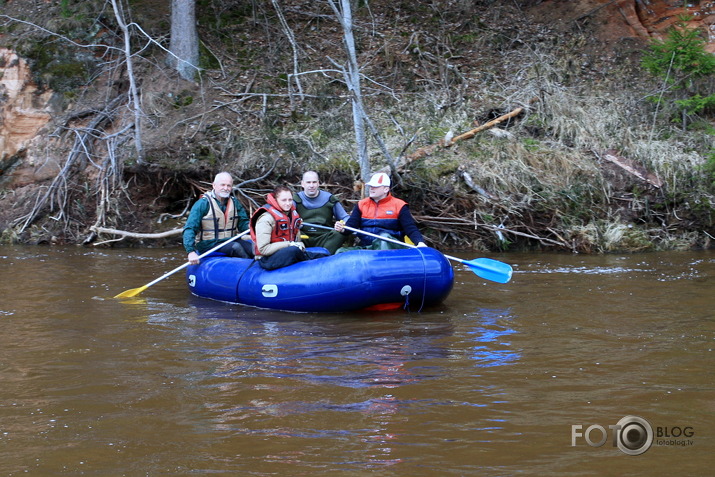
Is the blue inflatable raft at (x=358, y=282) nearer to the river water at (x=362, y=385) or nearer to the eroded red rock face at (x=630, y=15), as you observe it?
the river water at (x=362, y=385)

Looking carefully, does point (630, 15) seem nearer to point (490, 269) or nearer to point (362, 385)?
point (490, 269)

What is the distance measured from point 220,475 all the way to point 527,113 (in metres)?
10.2

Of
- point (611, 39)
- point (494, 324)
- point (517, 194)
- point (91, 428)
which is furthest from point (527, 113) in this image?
point (91, 428)

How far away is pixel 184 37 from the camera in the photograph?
13.9m

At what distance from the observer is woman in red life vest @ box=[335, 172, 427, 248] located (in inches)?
307

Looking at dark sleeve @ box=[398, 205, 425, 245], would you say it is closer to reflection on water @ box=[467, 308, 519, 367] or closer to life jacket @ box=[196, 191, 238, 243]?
reflection on water @ box=[467, 308, 519, 367]

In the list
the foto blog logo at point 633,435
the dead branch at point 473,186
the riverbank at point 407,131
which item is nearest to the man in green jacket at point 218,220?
the riverbank at point 407,131

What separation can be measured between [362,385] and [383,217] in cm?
334

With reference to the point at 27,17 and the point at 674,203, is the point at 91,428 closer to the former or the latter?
the point at 674,203

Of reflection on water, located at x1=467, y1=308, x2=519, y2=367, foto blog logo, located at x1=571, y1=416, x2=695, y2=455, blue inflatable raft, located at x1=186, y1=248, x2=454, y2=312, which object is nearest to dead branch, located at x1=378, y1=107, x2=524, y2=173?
blue inflatable raft, located at x1=186, y1=248, x2=454, y2=312

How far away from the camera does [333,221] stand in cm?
873

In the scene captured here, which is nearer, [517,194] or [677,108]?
[517,194]

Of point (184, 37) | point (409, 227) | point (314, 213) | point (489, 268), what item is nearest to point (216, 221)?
point (314, 213)

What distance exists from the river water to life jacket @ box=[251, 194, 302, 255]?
2.37 feet
